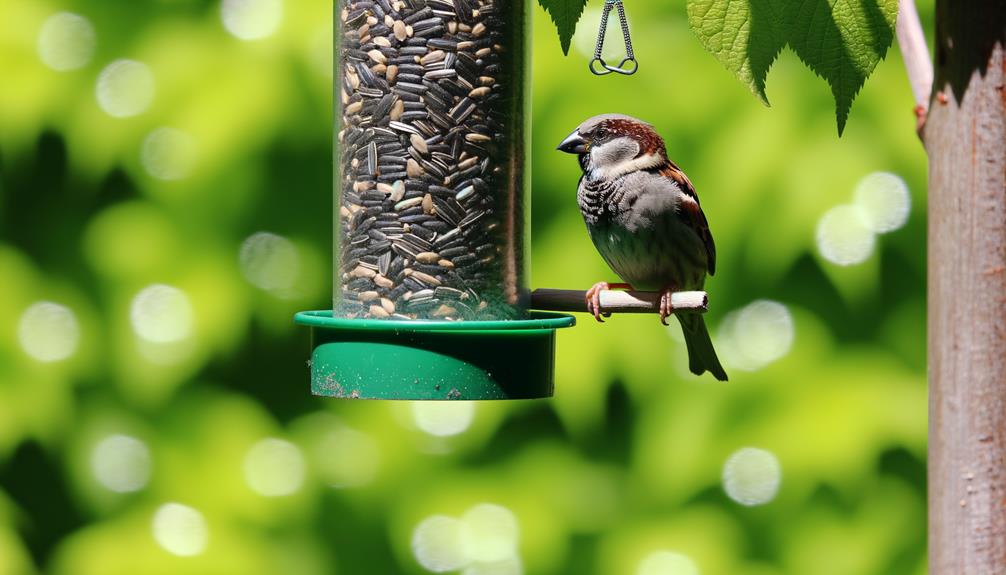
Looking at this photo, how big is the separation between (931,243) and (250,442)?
2741 mm

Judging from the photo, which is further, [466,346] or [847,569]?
[847,569]

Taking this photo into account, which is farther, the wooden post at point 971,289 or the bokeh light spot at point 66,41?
the bokeh light spot at point 66,41

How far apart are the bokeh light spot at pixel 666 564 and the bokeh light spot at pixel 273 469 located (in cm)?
123

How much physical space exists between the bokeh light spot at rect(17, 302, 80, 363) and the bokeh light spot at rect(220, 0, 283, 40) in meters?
1.18

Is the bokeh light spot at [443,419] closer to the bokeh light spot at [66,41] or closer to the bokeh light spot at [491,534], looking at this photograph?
the bokeh light spot at [491,534]

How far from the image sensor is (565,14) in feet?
6.82

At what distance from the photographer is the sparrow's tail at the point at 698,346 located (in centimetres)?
370

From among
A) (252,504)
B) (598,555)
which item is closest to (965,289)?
(598,555)

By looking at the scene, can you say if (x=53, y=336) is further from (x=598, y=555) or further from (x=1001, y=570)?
(x=1001, y=570)

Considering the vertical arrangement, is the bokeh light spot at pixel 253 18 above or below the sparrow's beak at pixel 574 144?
above

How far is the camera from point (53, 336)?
175 inches

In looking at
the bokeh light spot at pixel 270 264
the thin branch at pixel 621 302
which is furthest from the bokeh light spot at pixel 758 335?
the bokeh light spot at pixel 270 264

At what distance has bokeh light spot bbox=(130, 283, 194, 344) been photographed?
4.32 m

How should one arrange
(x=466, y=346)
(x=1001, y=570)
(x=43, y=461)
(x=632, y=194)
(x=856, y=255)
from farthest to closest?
(x=43, y=461)
(x=856, y=255)
(x=632, y=194)
(x=466, y=346)
(x=1001, y=570)
